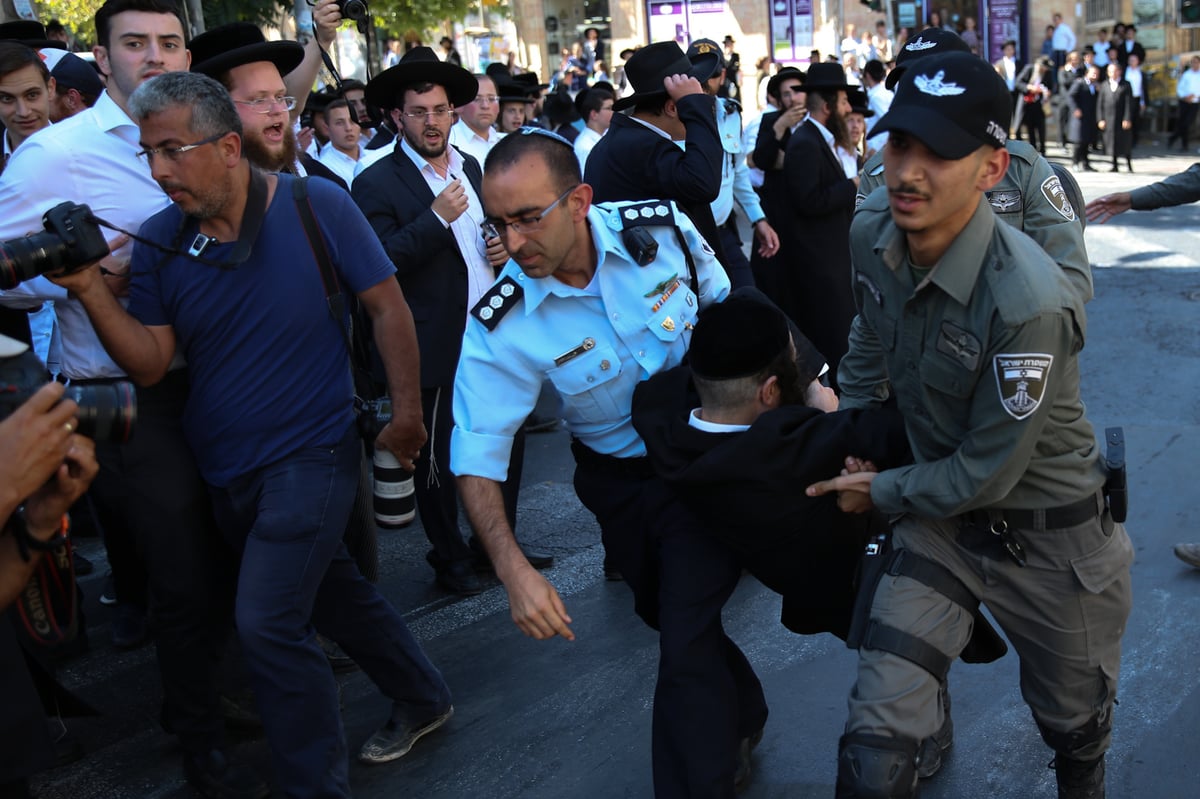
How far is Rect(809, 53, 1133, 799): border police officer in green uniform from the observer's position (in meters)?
2.65

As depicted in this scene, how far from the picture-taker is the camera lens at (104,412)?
8.18ft

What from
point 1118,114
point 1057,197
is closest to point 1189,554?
point 1057,197

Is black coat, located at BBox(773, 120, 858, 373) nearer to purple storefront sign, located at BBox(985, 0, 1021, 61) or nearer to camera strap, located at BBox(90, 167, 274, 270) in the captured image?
camera strap, located at BBox(90, 167, 274, 270)

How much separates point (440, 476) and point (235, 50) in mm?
1944

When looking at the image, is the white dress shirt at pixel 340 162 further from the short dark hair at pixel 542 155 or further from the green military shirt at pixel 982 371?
the green military shirt at pixel 982 371

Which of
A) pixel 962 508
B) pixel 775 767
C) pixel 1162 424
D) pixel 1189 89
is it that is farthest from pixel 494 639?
pixel 1189 89

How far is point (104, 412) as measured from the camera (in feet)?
8.23

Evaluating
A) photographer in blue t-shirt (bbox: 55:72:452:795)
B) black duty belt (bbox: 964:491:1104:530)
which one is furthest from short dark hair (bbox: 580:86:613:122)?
black duty belt (bbox: 964:491:1104:530)

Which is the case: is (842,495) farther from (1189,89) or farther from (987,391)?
(1189,89)

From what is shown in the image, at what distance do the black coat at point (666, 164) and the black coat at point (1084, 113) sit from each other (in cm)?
1556

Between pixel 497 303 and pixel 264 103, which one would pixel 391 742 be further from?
pixel 264 103

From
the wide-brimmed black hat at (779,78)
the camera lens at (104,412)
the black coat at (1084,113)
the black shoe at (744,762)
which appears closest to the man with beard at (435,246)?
the black shoe at (744,762)

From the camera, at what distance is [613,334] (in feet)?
11.2

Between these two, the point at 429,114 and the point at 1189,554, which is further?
the point at 429,114
